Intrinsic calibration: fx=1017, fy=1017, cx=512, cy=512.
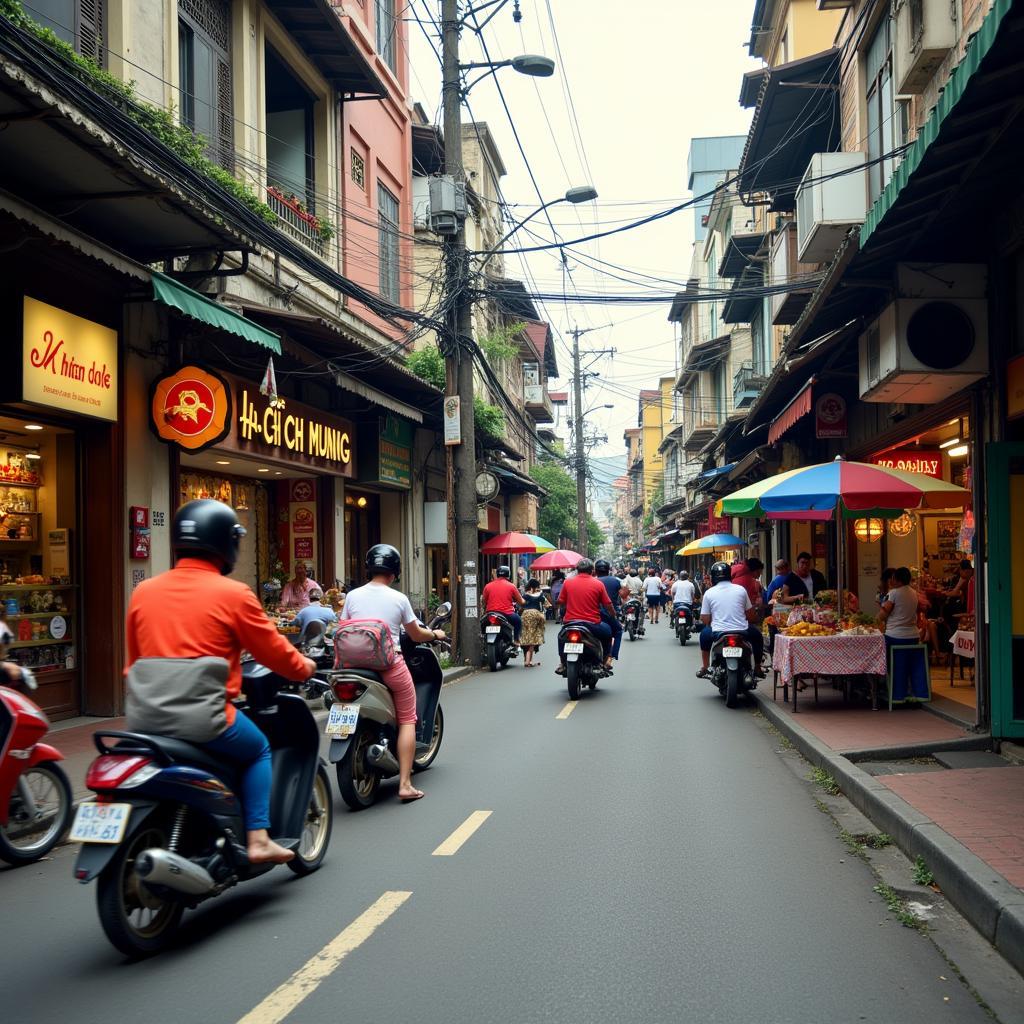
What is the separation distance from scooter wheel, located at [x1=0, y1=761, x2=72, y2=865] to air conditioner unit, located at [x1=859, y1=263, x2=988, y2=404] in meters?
7.99

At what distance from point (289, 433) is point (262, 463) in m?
0.62

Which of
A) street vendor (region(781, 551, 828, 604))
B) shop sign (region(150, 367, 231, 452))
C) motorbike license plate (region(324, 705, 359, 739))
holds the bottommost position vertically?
motorbike license plate (region(324, 705, 359, 739))

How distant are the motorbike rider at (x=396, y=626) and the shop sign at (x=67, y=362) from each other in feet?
14.3

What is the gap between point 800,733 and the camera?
9.99m

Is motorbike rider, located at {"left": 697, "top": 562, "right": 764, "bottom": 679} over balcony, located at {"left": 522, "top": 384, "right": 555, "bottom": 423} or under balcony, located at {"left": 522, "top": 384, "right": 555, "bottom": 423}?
under

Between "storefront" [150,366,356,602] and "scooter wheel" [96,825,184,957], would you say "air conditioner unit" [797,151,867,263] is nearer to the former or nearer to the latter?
"storefront" [150,366,356,602]

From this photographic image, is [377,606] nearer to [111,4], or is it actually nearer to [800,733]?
[800,733]

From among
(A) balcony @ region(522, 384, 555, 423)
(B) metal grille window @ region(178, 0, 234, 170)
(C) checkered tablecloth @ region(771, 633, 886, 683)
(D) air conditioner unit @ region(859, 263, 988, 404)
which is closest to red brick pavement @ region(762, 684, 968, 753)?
(C) checkered tablecloth @ region(771, 633, 886, 683)

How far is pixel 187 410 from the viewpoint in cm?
1199

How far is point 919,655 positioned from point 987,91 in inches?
279

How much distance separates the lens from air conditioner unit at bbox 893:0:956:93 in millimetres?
12195

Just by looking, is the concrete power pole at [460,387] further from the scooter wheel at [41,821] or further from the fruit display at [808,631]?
the scooter wheel at [41,821]

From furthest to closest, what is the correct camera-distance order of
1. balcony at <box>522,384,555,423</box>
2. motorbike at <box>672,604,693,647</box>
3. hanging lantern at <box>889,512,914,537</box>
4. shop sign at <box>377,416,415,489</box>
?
balcony at <box>522,384,555,423</box>
motorbike at <box>672,604,693,647</box>
shop sign at <box>377,416,415,489</box>
hanging lantern at <box>889,512,914,537</box>

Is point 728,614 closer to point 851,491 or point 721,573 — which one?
point 721,573
